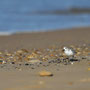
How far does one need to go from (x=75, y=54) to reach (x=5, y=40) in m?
3.37

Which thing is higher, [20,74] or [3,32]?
[3,32]

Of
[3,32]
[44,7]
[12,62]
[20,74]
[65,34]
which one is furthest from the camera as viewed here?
[44,7]

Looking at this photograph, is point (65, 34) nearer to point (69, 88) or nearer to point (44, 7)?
point (69, 88)

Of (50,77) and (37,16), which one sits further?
(37,16)

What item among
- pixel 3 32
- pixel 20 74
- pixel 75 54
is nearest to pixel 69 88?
pixel 20 74

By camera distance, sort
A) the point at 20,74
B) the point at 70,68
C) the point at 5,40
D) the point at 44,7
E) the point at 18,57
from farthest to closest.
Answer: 1. the point at 44,7
2. the point at 5,40
3. the point at 18,57
4. the point at 70,68
5. the point at 20,74

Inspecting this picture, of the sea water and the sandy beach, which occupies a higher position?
the sea water

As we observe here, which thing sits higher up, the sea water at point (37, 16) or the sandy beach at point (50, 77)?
the sea water at point (37, 16)

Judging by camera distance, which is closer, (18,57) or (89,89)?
(89,89)

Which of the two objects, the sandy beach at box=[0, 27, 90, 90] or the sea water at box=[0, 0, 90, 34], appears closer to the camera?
the sandy beach at box=[0, 27, 90, 90]

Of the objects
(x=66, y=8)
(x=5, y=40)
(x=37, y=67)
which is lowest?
(x=37, y=67)

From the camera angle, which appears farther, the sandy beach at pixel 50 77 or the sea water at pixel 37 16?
the sea water at pixel 37 16

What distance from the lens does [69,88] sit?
354cm

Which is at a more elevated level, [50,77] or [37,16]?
[37,16]
